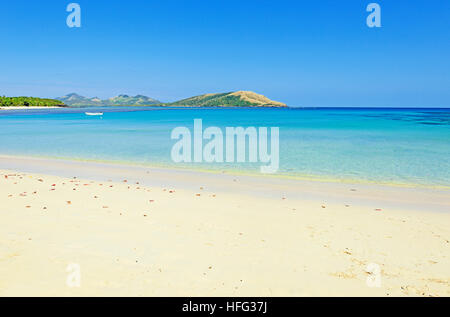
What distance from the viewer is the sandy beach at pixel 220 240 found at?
546 cm

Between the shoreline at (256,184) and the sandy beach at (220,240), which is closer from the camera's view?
the sandy beach at (220,240)

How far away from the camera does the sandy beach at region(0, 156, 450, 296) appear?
5.46 m

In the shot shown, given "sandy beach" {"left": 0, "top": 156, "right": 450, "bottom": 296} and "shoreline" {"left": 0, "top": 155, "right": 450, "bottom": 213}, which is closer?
"sandy beach" {"left": 0, "top": 156, "right": 450, "bottom": 296}

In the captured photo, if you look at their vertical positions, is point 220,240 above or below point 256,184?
below

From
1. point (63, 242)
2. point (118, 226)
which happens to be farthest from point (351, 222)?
point (63, 242)

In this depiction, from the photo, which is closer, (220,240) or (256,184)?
(220,240)

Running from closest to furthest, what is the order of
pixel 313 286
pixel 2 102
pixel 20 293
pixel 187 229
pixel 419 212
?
pixel 20 293
pixel 313 286
pixel 187 229
pixel 419 212
pixel 2 102

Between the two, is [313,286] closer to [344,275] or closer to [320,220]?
[344,275]

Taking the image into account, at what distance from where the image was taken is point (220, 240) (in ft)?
24.4

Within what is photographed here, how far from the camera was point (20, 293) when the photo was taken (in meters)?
4.99

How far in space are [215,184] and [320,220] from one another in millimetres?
6093

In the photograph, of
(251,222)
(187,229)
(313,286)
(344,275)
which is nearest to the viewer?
(313,286)

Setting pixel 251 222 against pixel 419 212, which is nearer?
pixel 251 222

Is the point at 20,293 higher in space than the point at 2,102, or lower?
lower
